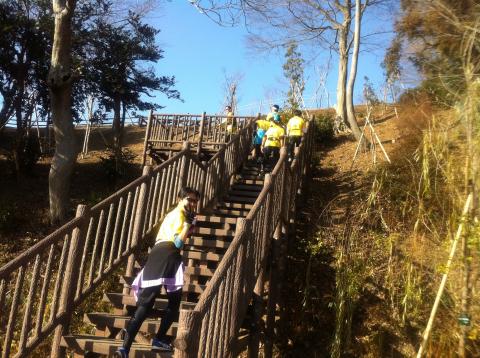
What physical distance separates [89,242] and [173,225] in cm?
173

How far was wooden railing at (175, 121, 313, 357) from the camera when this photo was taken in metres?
3.39

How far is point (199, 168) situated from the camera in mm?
7820

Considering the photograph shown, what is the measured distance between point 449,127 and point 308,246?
3.33 metres

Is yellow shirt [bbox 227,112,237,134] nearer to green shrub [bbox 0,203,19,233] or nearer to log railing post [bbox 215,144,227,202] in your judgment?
log railing post [bbox 215,144,227,202]

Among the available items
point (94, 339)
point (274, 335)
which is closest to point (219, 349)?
point (94, 339)

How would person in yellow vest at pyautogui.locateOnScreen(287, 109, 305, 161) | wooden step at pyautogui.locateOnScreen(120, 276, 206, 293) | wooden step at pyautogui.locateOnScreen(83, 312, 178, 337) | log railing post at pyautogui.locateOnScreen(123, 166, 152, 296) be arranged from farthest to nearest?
person in yellow vest at pyautogui.locateOnScreen(287, 109, 305, 161) < log railing post at pyautogui.locateOnScreen(123, 166, 152, 296) < wooden step at pyautogui.locateOnScreen(120, 276, 206, 293) < wooden step at pyautogui.locateOnScreen(83, 312, 178, 337)

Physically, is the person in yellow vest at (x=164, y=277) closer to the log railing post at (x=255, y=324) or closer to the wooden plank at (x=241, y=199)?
the log railing post at (x=255, y=324)

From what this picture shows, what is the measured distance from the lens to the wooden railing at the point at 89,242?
4.30 metres

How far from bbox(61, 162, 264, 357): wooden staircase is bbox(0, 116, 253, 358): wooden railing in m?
0.27

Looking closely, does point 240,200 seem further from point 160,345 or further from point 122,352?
point 122,352

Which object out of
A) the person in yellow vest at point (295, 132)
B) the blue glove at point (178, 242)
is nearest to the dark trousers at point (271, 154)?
the person in yellow vest at point (295, 132)

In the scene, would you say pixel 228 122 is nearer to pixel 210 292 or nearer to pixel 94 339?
pixel 94 339

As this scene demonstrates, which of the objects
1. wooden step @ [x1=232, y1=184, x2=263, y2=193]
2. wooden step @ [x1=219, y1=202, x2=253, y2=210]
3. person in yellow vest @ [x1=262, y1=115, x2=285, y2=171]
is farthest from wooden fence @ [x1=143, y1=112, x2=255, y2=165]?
wooden step @ [x1=219, y1=202, x2=253, y2=210]

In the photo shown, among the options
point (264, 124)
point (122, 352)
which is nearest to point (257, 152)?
point (264, 124)
